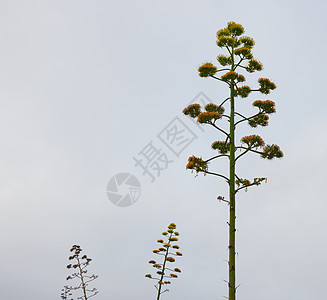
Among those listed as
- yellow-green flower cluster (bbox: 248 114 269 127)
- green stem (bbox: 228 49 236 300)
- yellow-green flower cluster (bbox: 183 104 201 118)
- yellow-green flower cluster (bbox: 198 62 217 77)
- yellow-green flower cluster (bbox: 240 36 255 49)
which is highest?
yellow-green flower cluster (bbox: 240 36 255 49)

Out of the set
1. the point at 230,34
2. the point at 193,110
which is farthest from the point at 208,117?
the point at 230,34

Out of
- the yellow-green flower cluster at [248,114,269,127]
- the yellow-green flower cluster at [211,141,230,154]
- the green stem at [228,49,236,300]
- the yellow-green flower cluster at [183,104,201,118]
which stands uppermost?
the yellow-green flower cluster at [183,104,201,118]

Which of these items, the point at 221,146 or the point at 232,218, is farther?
the point at 221,146

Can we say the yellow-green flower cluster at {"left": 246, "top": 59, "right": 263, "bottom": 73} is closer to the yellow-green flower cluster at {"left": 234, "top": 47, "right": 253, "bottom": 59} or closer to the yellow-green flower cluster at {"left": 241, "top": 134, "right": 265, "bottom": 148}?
the yellow-green flower cluster at {"left": 234, "top": 47, "right": 253, "bottom": 59}

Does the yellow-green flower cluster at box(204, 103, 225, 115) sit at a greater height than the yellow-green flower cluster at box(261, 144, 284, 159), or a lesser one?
greater

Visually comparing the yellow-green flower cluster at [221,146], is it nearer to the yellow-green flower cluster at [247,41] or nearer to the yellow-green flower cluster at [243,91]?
the yellow-green flower cluster at [243,91]

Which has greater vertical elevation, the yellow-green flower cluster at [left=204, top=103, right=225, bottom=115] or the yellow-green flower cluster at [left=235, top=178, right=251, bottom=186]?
the yellow-green flower cluster at [left=204, top=103, right=225, bottom=115]

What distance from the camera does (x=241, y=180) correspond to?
445 inches

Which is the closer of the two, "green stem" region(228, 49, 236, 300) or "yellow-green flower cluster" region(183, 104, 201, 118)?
"green stem" region(228, 49, 236, 300)

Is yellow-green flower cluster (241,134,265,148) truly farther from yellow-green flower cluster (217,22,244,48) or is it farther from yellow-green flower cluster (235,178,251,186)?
yellow-green flower cluster (217,22,244,48)

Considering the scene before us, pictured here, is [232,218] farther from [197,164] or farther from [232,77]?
[232,77]

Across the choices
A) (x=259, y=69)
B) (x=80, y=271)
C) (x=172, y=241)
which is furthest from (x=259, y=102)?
(x=80, y=271)

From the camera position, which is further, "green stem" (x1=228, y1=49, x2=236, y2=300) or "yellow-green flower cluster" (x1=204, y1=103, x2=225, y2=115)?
"yellow-green flower cluster" (x1=204, y1=103, x2=225, y2=115)

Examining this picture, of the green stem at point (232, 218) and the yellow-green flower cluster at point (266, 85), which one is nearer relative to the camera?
the green stem at point (232, 218)
